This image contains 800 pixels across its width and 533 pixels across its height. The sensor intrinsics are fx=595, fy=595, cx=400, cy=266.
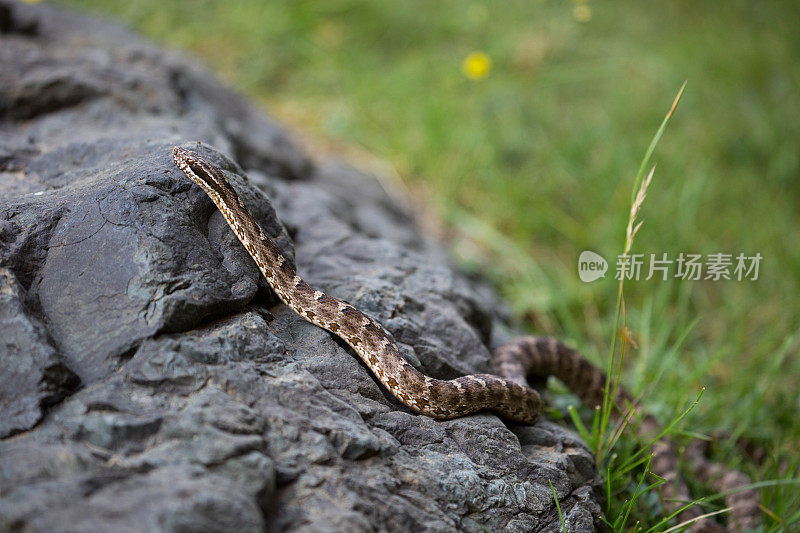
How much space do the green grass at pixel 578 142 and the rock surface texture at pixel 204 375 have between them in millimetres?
3112

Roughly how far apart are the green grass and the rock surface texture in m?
3.11

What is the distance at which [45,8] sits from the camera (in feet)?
29.6

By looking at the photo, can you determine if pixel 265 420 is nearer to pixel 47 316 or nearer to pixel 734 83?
pixel 47 316

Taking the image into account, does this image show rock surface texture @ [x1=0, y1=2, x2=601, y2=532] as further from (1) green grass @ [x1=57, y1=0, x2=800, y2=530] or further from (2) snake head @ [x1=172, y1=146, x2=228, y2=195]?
(1) green grass @ [x1=57, y1=0, x2=800, y2=530]

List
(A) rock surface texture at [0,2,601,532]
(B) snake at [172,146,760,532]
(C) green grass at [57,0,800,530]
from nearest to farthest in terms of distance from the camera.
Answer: (A) rock surface texture at [0,2,601,532], (B) snake at [172,146,760,532], (C) green grass at [57,0,800,530]

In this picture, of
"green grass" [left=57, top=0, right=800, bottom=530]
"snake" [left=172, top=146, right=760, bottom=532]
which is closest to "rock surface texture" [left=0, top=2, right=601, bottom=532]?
"snake" [left=172, top=146, right=760, bottom=532]

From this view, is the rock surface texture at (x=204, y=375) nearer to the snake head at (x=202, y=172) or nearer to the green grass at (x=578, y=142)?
the snake head at (x=202, y=172)

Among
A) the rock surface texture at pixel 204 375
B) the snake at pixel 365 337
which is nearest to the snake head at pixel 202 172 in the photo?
the snake at pixel 365 337

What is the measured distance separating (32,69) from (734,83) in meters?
13.8

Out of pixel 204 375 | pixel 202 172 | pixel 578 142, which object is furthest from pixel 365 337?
pixel 578 142

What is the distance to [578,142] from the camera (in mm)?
10891

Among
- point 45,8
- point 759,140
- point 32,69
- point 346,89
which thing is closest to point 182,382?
point 32,69

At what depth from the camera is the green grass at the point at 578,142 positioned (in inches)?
328

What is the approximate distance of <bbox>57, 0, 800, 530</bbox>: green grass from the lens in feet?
27.3
